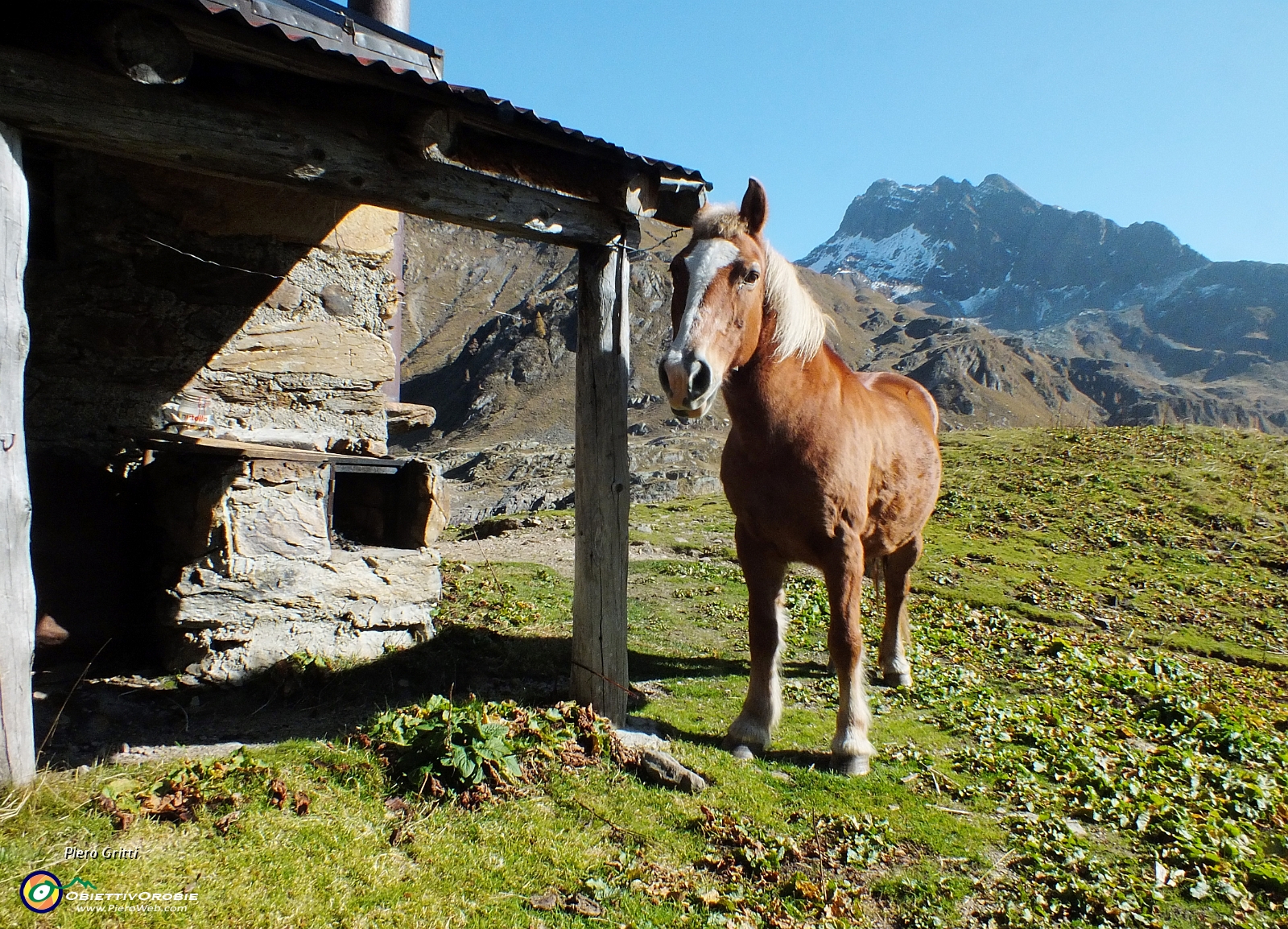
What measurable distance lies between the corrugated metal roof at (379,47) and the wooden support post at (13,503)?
107cm

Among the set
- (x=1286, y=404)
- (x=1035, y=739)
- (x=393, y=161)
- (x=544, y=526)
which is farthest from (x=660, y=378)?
(x=1286, y=404)

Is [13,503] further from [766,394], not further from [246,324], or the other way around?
[766,394]

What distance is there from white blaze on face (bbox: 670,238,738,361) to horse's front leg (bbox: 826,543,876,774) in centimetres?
→ 166

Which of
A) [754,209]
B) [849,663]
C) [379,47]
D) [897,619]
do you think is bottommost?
[897,619]

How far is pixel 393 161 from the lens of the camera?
3.91 metres

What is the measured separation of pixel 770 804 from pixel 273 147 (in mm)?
4066

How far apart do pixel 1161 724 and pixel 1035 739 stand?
1.20 m

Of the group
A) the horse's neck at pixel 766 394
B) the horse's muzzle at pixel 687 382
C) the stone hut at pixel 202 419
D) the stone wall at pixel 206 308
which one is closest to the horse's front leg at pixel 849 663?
the horse's neck at pixel 766 394

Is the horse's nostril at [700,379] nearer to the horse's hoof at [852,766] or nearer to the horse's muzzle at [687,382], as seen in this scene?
the horse's muzzle at [687,382]

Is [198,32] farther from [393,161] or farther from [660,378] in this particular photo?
[660,378]

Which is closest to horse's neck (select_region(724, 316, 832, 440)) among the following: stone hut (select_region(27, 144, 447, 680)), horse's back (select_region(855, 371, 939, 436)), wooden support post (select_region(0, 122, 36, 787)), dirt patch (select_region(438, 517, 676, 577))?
horse's back (select_region(855, 371, 939, 436))

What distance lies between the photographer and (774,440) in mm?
4355

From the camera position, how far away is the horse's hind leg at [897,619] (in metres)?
6.16

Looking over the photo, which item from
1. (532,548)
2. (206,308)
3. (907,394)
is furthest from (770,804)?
(532,548)
